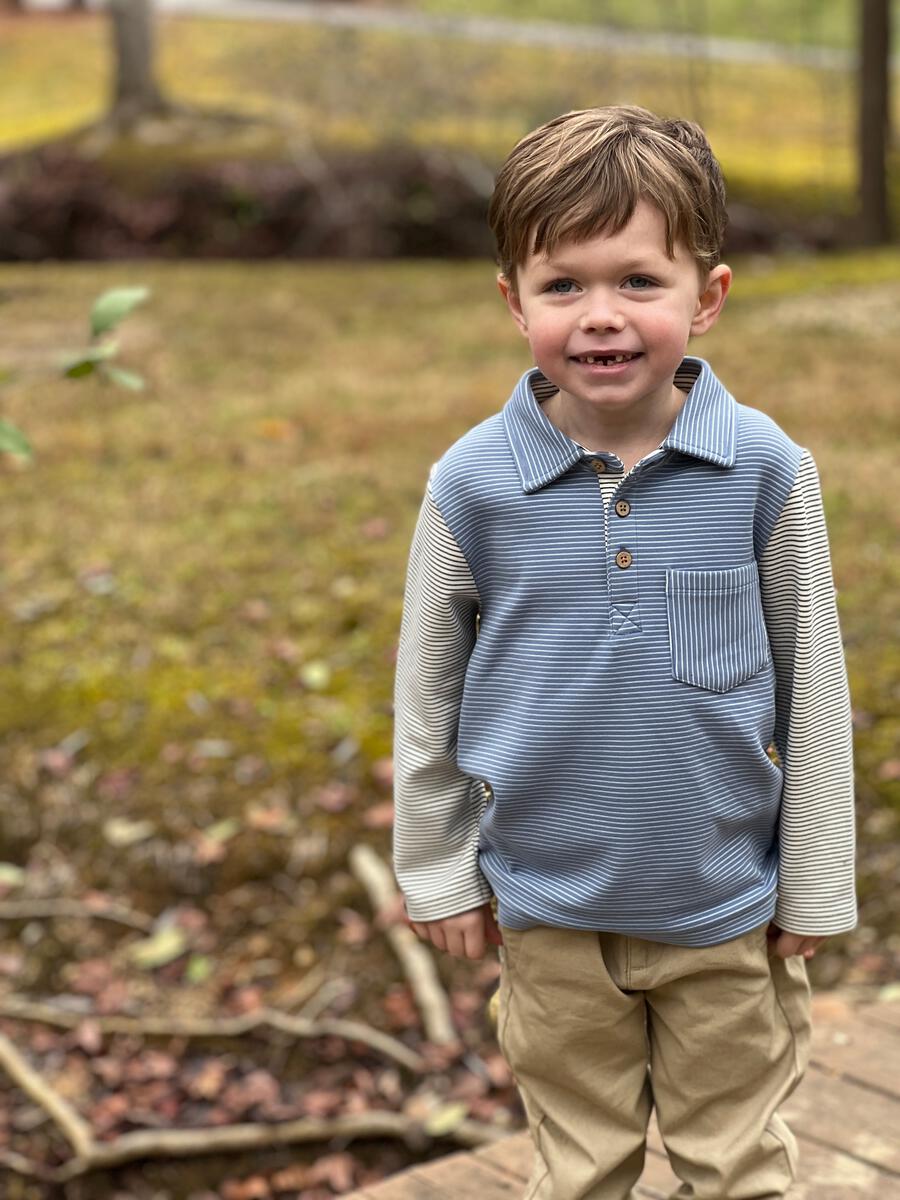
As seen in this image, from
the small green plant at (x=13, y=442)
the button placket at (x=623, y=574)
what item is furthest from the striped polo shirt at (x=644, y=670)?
the small green plant at (x=13, y=442)

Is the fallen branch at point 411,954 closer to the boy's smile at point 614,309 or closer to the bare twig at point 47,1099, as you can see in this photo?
the bare twig at point 47,1099

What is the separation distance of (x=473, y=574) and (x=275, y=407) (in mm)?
6169

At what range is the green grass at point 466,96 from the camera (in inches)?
579

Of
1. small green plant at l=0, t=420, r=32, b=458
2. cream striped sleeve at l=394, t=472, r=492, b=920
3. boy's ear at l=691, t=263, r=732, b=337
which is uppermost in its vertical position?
boy's ear at l=691, t=263, r=732, b=337

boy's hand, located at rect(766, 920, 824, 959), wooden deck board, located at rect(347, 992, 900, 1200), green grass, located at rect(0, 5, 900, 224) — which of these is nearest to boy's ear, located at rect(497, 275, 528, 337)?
boy's hand, located at rect(766, 920, 824, 959)

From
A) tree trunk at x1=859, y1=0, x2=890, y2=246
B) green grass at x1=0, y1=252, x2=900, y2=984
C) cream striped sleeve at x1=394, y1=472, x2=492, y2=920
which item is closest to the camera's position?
cream striped sleeve at x1=394, y1=472, x2=492, y2=920

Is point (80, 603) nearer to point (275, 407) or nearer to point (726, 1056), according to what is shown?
point (275, 407)

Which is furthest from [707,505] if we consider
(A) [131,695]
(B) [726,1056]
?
(A) [131,695]

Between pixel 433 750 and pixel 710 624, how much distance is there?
0.45m

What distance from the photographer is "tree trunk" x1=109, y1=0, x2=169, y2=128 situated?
1466cm

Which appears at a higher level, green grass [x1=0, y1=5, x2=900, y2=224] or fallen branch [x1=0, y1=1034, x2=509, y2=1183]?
fallen branch [x1=0, y1=1034, x2=509, y2=1183]

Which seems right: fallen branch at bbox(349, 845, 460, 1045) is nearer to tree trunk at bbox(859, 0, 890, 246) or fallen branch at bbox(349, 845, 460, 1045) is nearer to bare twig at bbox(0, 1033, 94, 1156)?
bare twig at bbox(0, 1033, 94, 1156)

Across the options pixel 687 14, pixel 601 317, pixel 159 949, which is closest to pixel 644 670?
pixel 601 317

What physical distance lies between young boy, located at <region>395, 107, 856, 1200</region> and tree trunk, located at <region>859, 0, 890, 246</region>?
1087cm
